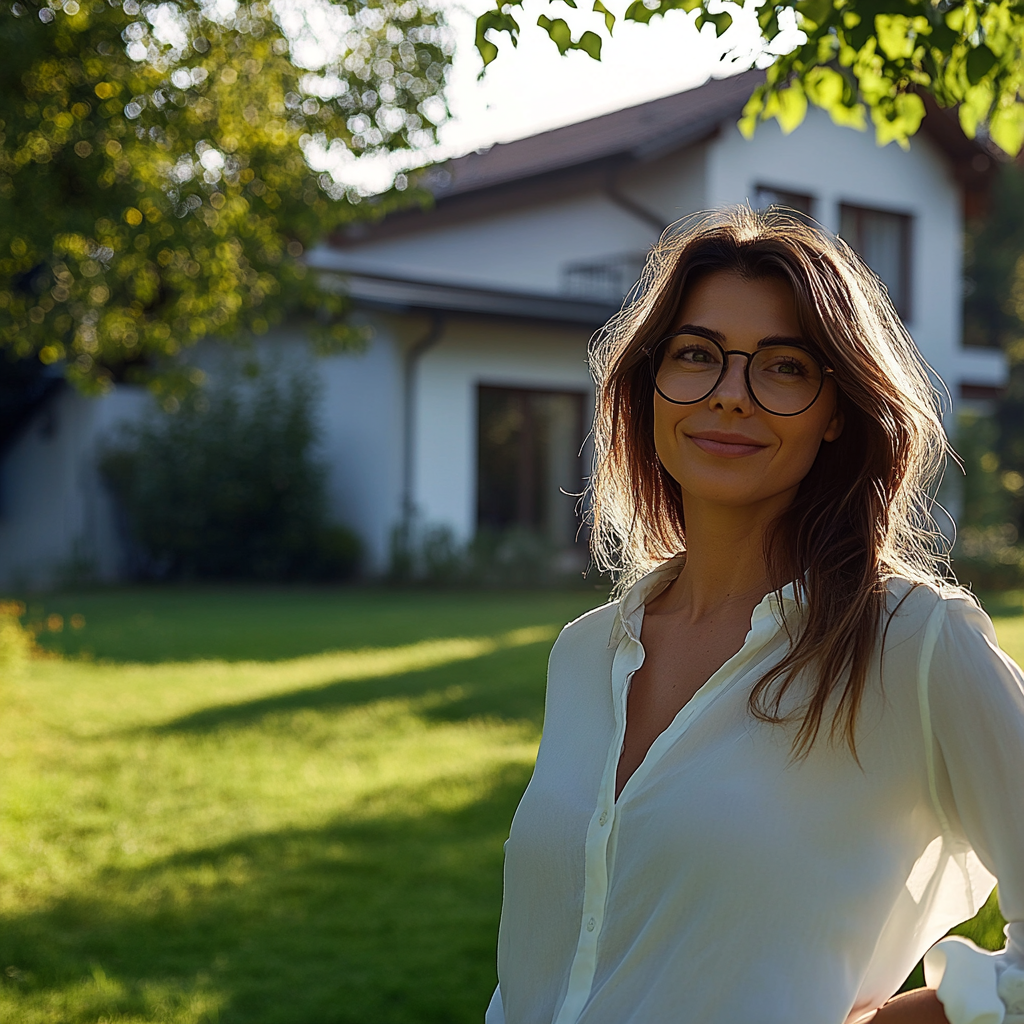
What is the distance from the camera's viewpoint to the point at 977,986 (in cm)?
153

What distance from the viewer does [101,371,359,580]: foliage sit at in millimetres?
17156

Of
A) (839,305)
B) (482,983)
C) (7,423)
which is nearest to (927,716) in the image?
(839,305)

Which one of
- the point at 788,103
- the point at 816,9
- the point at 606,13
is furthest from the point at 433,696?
the point at 816,9

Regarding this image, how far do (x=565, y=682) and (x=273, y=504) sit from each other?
15.5 meters

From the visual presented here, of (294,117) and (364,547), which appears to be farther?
(364,547)

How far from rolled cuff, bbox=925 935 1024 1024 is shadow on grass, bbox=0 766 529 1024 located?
277 centimetres

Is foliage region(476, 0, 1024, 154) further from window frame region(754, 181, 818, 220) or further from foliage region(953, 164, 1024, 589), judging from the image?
window frame region(754, 181, 818, 220)

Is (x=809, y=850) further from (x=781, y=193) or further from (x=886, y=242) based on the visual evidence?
(x=886, y=242)

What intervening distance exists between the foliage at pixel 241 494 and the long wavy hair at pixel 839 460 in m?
15.3

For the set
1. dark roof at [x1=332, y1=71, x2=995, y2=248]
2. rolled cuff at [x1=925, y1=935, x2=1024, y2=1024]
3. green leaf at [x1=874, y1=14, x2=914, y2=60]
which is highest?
dark roof at [x1=332, y1=71, x2=995, y2=248]

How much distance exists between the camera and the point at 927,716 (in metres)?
1.57

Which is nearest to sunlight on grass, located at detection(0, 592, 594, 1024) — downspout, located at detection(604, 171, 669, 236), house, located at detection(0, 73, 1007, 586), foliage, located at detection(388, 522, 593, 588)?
foliage, located at detection(388, 522, 593, 588)

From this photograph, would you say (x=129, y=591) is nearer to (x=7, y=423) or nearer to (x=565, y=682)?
(x=7, y=423)

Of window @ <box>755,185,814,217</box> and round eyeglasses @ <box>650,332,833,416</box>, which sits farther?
window @ <box>755,185,814,217</box>
